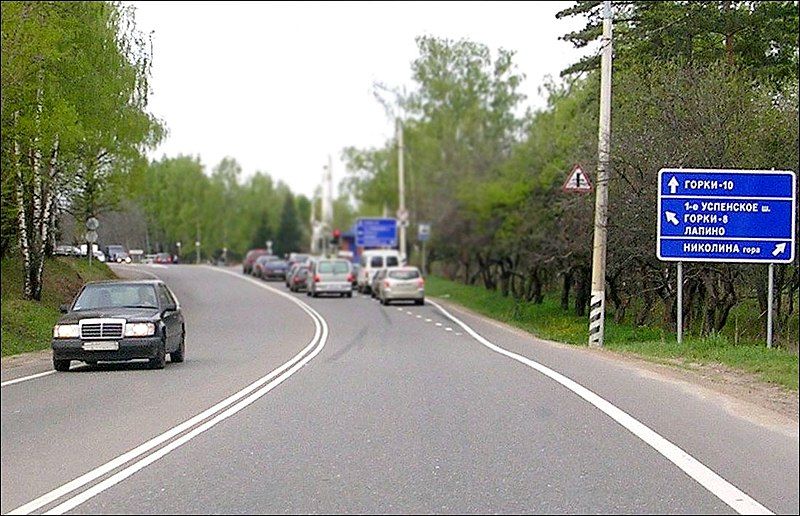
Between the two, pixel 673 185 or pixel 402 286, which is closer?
pixel 673 185

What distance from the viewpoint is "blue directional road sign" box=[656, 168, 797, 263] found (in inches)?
774

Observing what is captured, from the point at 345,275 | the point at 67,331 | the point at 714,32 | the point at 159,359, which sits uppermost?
the point at 714,32

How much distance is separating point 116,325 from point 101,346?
0.38 meters

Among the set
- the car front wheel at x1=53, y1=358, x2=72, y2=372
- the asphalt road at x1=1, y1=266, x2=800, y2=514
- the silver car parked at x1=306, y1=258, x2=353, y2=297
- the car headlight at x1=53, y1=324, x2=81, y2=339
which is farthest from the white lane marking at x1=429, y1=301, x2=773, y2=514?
the silver car parked at x1=306, y1=258, x2=353, y2=297

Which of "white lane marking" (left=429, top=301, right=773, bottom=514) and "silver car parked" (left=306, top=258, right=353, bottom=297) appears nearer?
"white lane marking" (left=429, top=301, right=773, bottom=514)

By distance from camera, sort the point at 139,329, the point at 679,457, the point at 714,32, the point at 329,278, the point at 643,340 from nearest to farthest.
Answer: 1. the point at 679,457
2. the point at 139,329
3. the point at 643,340
4. the point at 714,32
5. the point at 329,278

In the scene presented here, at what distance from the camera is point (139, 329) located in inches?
642

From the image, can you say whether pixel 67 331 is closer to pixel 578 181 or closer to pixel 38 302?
pixel 38 302

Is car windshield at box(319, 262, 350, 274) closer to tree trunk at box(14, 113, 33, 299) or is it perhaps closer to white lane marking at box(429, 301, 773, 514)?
white lane marking at box(429, 301, 773, 514)

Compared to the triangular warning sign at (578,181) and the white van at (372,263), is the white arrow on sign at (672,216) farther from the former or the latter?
the white van at (372,263)

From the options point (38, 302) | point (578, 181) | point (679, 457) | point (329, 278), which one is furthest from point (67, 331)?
point (329, 278)

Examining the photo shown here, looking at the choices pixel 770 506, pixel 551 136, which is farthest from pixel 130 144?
pixel 551 136

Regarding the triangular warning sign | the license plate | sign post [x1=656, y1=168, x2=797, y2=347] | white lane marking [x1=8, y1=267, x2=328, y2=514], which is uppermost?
the triangular warning sign

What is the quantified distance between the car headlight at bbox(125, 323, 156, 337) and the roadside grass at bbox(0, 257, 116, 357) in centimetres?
83
